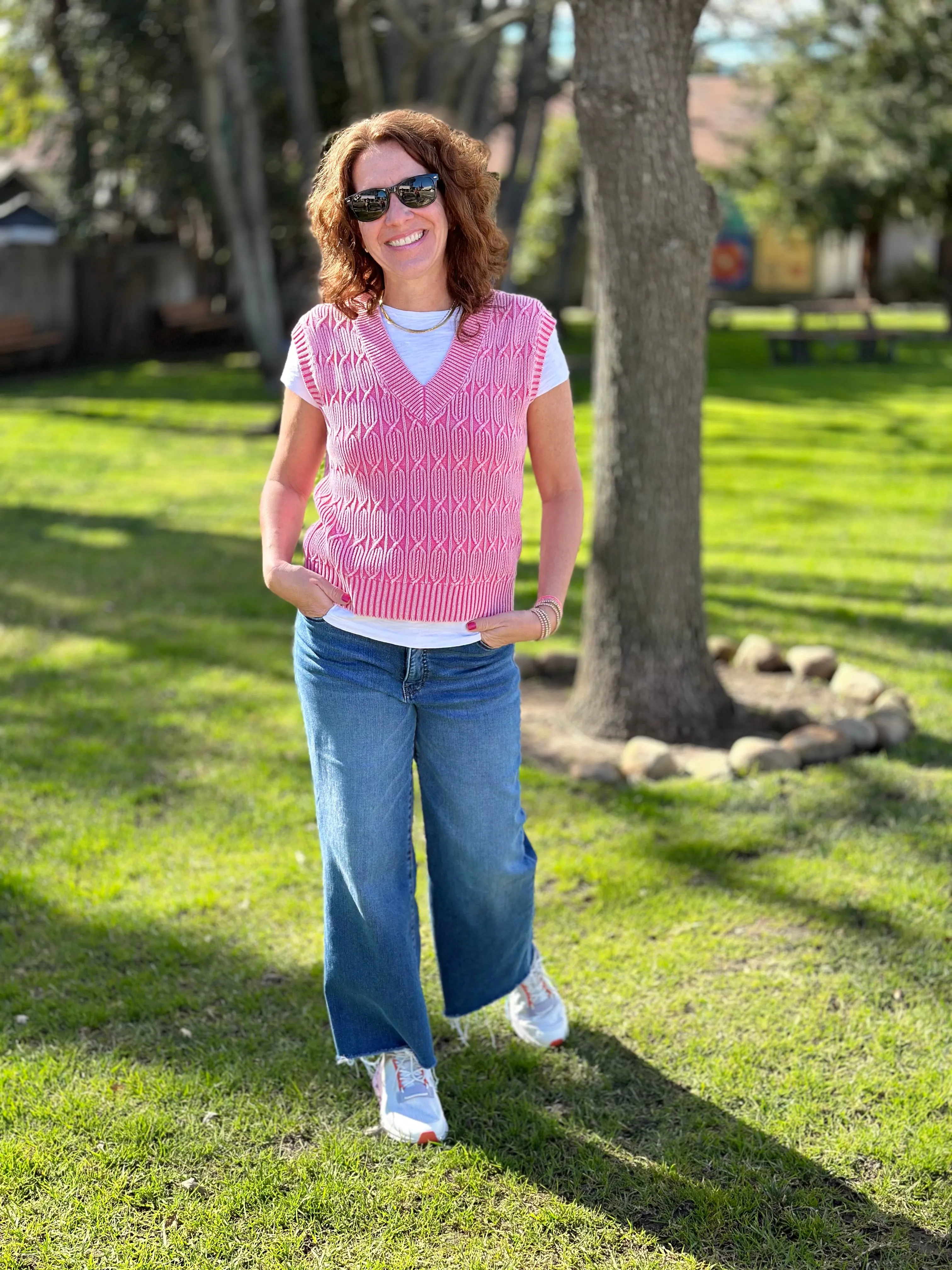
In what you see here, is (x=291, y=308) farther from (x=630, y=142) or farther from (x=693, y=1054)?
(x=693, y=1054)

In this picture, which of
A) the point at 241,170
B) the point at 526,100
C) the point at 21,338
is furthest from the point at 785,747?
the point at 21,338

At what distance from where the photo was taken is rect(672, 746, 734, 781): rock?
4570 millimetres

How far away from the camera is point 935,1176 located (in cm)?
270

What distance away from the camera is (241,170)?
49.1ft

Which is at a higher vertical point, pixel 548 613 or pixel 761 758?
pixel 548 613

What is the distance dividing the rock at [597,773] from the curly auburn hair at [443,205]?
2.38 m

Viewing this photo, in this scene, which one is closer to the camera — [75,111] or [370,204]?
[370,204]

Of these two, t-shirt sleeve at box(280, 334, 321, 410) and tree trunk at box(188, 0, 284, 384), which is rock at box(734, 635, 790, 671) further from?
tree trunk at box(188, 0, 284, 384)

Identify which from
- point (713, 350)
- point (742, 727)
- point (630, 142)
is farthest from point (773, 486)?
point (713, 350)

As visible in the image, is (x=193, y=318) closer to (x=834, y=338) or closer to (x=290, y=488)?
(x=834, y=338)

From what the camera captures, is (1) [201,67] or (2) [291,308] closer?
(1) [201,67]

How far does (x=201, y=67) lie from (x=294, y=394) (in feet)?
40.5

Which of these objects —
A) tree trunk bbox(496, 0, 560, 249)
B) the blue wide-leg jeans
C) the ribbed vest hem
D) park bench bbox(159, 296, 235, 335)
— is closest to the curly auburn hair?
the ribbed vest hem

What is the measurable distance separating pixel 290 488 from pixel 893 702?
3164mm
